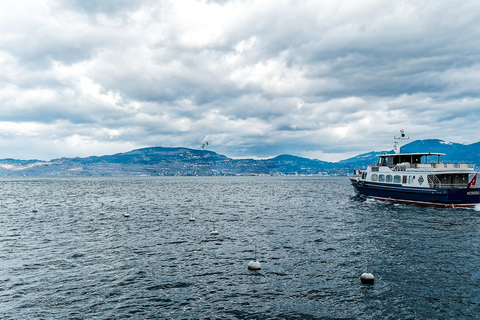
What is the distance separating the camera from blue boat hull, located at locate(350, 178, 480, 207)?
170ft

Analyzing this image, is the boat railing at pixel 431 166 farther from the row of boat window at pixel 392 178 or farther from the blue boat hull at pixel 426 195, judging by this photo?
the blue boat hull at pixel 426 195

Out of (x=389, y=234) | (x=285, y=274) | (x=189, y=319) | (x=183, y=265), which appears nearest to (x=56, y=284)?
(x=183, y=265)

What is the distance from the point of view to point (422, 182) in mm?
55094

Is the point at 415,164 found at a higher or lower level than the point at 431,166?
higher

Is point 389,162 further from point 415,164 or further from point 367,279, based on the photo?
point 367,279

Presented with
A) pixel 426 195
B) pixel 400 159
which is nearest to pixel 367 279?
pixel 426 195

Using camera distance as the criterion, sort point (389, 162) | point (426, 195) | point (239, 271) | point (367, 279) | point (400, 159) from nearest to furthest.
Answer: point (367, 279) → point (239, 271) → point (426, 195) → point (400, 159) → point (389, 162)

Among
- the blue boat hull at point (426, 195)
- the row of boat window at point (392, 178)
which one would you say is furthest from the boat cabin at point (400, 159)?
the blue boat hull at point (426, 195)

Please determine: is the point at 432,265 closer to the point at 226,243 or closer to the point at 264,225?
the point at 226,243

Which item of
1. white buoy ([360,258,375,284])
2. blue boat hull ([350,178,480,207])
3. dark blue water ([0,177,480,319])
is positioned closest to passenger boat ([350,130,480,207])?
blue boat hull ([350,178,480,207])

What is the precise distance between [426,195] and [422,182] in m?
2.36

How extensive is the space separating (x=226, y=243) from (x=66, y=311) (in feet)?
54.7

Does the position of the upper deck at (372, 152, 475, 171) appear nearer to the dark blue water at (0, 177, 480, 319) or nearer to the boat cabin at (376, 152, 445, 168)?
the boat cabin at (376, 152, 445, 168)

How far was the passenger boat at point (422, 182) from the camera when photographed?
2047 inches
